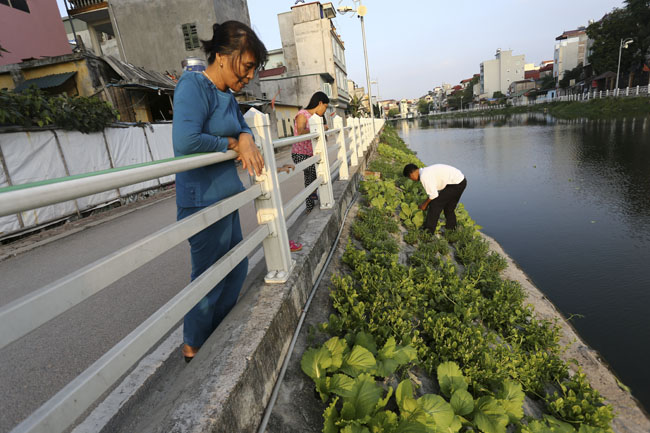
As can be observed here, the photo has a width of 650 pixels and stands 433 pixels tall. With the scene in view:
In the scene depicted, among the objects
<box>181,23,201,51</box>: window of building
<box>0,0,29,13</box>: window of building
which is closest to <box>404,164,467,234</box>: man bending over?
<box>181,23,201,51</box>: window of building

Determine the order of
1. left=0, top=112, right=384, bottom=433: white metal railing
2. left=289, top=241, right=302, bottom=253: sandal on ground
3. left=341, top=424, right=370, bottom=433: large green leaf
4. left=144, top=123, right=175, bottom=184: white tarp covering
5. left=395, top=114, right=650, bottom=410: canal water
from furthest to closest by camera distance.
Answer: left=144, top=123, right=175, bottom=184: white tarp covering → left=395, top=114, right=650, bottom=410: canal water → left=289, top=241, right=302, bottom=253: sandal on ground → left=341, top=424, right=370, bottom=433: large green leaf → left=0, top=112, right=384, bottom=433: white metal railing

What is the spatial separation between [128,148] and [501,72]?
11353cm

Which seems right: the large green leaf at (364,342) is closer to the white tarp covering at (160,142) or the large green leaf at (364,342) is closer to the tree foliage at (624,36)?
the white tarp covering at (160,142)

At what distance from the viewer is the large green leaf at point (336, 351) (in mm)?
2010

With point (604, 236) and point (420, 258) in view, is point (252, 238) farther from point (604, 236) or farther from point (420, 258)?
point (604, 236)

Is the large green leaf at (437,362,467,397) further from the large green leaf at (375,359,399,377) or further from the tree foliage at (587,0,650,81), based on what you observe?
the tree foliage at (587,0,650,81)

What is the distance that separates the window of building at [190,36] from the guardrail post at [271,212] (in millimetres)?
20185

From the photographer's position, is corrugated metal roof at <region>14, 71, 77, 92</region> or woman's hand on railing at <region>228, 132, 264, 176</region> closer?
woman's hand on railing at <region>228, 132, 264, 176</region>

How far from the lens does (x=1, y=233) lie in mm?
5652

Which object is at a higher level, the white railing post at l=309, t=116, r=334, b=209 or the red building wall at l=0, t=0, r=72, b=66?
the red building wall at l=0, t=0, r=72, b=66

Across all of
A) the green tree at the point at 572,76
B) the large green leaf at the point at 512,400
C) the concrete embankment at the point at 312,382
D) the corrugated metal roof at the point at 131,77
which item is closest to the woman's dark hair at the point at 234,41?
the concrete embankment at the point at 312,382

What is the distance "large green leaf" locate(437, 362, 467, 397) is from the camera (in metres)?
2.40

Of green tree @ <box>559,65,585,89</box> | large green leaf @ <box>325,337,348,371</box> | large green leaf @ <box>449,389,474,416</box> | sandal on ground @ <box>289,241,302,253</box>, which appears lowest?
large green leaf @ <box>449,389,474,416</box>

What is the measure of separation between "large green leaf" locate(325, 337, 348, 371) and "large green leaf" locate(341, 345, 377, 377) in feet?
0.18
